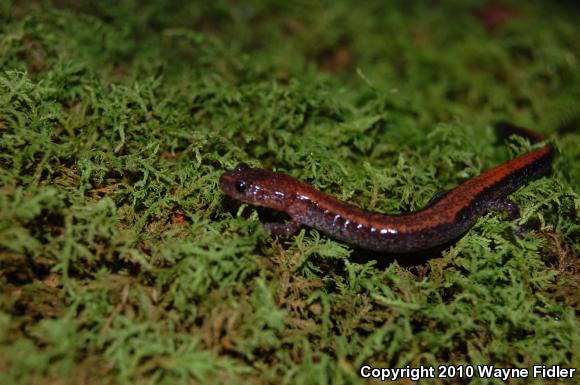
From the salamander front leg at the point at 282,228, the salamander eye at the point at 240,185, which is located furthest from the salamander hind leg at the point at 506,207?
the salamander eye at the point at 240,185

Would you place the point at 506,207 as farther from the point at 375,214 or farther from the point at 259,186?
the point at 259,186

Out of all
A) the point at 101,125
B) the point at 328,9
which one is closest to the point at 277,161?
the point at 101,125

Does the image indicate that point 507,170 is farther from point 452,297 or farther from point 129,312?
point 129,312

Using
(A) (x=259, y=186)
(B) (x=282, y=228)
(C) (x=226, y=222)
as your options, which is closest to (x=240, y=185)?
(A) (x=259, y=186)

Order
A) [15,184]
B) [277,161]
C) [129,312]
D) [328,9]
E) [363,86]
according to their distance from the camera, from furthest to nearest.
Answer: [328,9] < [363,86] < [277,161] < [15,184] < [129,312]

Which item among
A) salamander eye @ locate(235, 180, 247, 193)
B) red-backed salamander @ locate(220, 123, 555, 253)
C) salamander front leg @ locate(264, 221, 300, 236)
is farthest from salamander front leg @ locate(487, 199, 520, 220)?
salamander eye @ locate(235, 180, 247, 193)

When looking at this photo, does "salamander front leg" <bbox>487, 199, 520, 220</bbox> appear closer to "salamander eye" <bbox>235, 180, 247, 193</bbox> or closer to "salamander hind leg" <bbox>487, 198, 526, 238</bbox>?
"salamander hind leg" <bbox>487, 198, 526, 238</bbox>

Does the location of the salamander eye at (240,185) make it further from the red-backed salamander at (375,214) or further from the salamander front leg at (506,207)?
the salamander front leg at (506,207)
